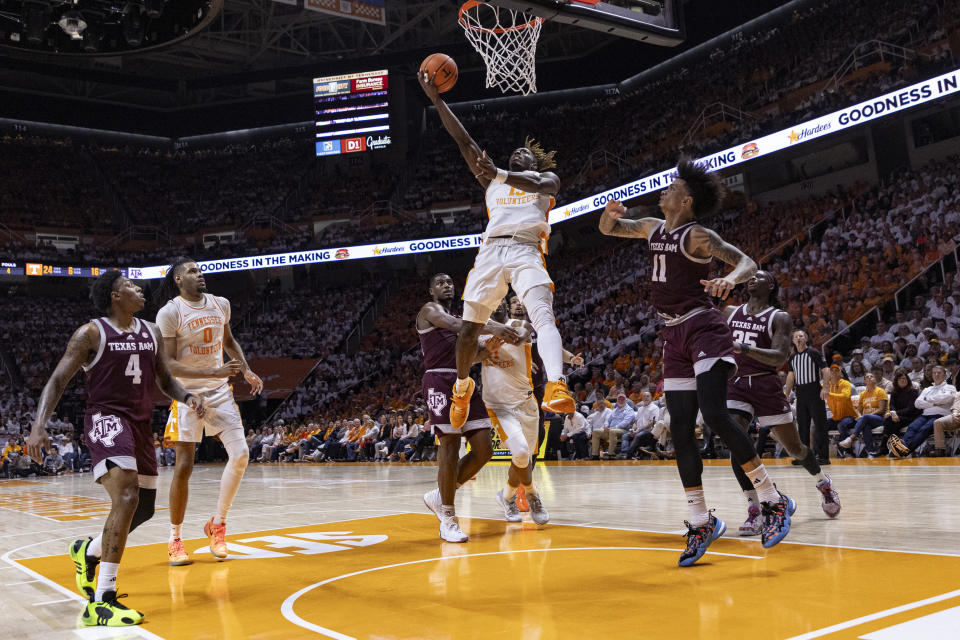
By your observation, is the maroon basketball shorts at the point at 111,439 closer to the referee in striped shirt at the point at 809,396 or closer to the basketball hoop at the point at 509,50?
the referee in striped shirt at the point at 809,396

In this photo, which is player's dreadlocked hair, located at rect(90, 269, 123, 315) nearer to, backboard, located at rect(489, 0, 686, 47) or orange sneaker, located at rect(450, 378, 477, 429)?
orange sneaker, located at rect(450, 378, 477, 429)

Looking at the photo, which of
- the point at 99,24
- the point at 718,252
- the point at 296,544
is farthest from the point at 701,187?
the point at 99,24

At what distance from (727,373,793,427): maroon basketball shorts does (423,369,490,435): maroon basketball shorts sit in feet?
5.84

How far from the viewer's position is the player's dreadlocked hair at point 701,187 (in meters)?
4.59

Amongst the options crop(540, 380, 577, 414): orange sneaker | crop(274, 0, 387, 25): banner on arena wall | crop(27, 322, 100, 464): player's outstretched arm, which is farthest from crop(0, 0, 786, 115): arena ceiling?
crop(27, 322, 100, 464): player's outstretched arm

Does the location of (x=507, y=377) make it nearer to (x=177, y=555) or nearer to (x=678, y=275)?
(x=678, y=275)

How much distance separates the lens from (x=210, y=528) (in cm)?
502

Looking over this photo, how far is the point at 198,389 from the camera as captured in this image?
525 centimetres

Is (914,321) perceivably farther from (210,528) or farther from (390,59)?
(390,59)

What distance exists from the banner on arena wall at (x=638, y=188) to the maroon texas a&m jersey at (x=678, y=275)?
11924mm

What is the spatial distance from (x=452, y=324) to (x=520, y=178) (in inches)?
52.9

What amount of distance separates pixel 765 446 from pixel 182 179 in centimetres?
3142

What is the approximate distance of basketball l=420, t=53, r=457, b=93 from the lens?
511 cm

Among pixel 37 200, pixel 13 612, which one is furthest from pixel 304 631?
pixel 37 200
